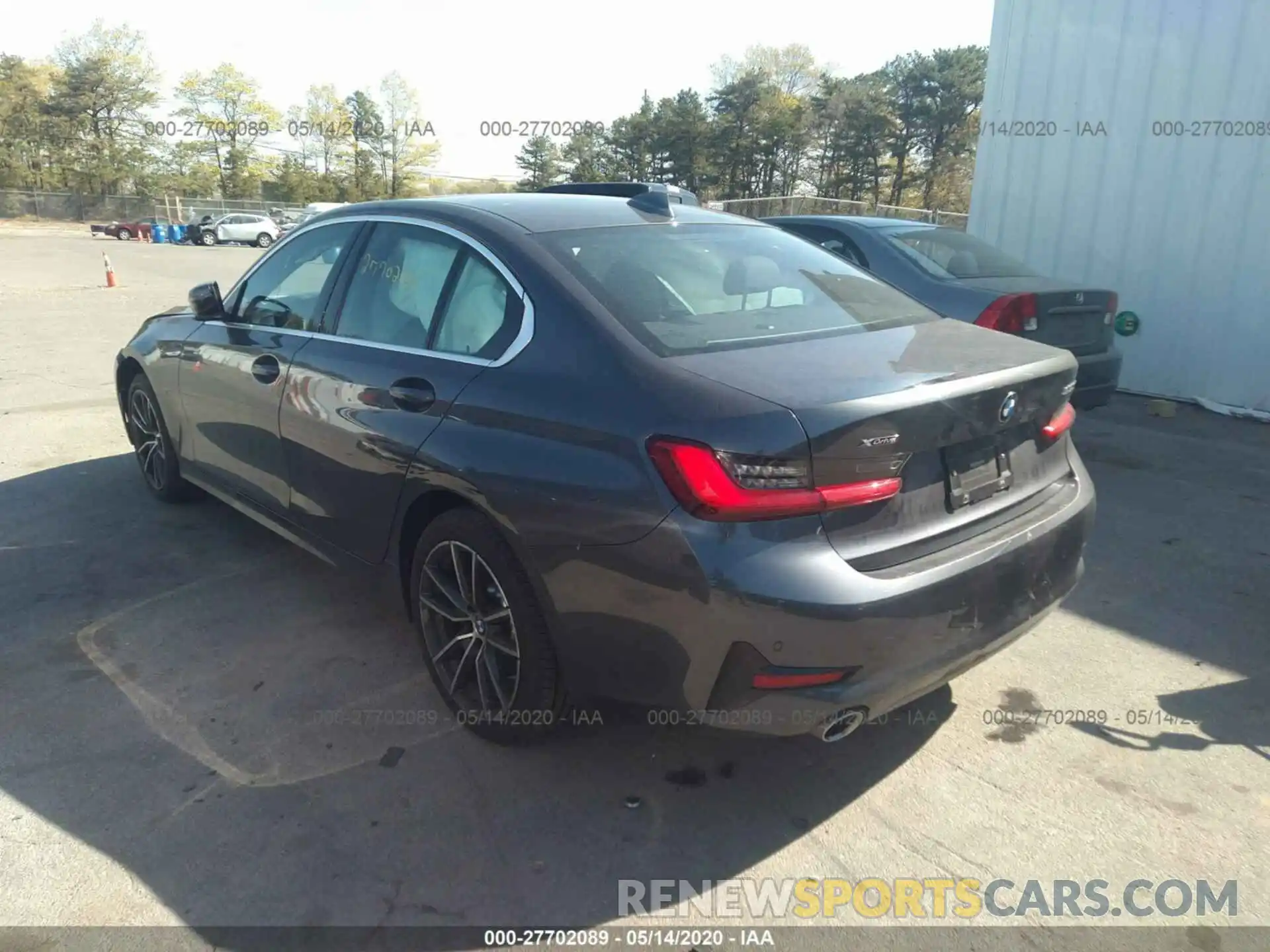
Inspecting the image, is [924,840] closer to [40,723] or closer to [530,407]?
[530,407]

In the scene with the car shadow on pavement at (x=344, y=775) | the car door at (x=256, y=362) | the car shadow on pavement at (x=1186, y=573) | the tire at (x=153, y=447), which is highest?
the car door at (x=256, y=362)

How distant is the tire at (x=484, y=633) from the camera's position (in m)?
2.77

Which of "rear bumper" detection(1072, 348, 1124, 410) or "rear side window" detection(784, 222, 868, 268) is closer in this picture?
"rear bumper" detection(1072, 348, 1124, 410)

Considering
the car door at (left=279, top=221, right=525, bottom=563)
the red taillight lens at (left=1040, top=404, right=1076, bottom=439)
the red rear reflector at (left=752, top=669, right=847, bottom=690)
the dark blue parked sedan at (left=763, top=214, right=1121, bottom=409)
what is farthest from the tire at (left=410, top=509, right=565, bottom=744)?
the dark blue parked sedan at (left=763, top=214, right=1121, bottom=409)

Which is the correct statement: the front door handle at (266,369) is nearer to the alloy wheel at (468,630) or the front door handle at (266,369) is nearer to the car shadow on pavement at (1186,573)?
the alloy wheel at (468,630)

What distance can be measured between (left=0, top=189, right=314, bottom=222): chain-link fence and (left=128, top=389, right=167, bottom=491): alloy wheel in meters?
56.9

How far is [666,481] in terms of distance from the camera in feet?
7.68

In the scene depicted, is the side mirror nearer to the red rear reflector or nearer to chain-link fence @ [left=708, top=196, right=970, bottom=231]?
the red rear reflector

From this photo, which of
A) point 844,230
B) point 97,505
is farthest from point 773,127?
point 97,505

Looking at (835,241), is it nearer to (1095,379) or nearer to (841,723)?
(1095,379)

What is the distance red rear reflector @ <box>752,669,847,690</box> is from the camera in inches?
91.4

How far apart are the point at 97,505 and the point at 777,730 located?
463 centimetres

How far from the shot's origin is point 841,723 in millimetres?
2441

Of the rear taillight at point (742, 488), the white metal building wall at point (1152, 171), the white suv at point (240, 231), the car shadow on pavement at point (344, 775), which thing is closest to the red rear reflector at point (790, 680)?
the car shadow on pavement at point (344, 775)
